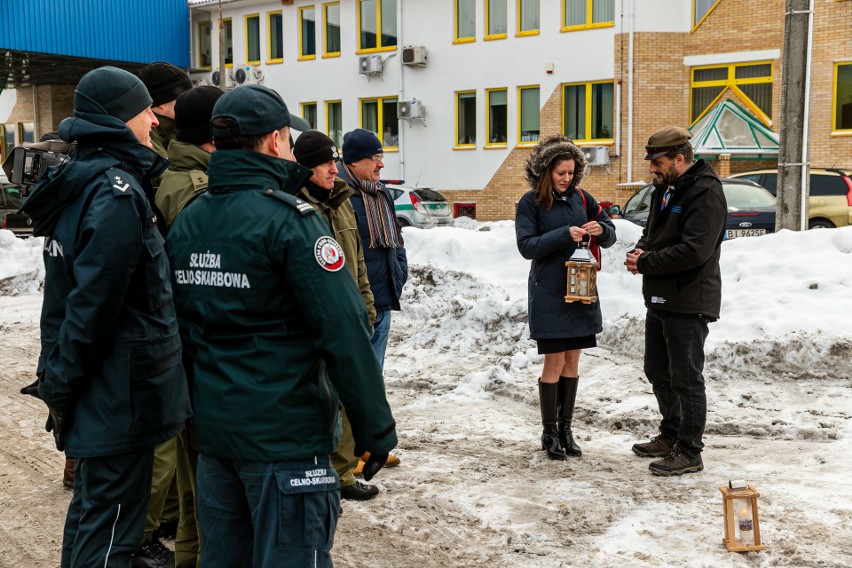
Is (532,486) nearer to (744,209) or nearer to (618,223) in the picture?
(618,223)

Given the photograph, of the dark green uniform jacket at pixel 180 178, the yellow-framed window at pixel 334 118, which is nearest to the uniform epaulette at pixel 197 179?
the dark green uniform jacket at pixel 180 178

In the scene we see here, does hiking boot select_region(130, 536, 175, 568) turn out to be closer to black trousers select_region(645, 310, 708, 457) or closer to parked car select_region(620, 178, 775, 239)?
black trousers select_region(645, 310, 708, 457)

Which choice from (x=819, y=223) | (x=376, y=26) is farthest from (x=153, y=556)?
(x=376, y=26)

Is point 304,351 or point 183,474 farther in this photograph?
point 183,474

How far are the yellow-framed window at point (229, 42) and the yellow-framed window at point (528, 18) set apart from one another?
1213cm

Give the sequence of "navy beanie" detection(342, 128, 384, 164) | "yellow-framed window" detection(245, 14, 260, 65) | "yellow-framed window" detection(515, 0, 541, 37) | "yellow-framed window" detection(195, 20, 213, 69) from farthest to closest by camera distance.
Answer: "yellow-framed window" detection(195, 20, 213, 69), "yellow-framed window" detection(245, 14, 260, 65), "yellow-framed window" detection(515, 0, 541, 37), "navy beanie" detection(342, 128, 384, 164)

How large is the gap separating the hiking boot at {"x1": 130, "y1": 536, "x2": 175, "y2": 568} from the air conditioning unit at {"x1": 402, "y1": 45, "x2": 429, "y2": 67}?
2619 cm

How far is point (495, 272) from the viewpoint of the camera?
10.7 meters

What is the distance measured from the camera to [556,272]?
5781 millimetres

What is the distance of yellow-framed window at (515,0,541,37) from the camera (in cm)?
2730

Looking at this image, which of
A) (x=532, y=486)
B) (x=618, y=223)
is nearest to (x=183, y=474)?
(x=532, y=486)

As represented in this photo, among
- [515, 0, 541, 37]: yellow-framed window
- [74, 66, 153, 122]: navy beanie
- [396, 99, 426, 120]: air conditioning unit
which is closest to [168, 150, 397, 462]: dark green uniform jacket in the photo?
[74, 66, 153, 122]: navy beanie

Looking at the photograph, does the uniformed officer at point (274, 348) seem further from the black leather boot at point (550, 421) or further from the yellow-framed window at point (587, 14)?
the yellow-framed window at point (587, 14)

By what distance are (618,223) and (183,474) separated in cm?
821
